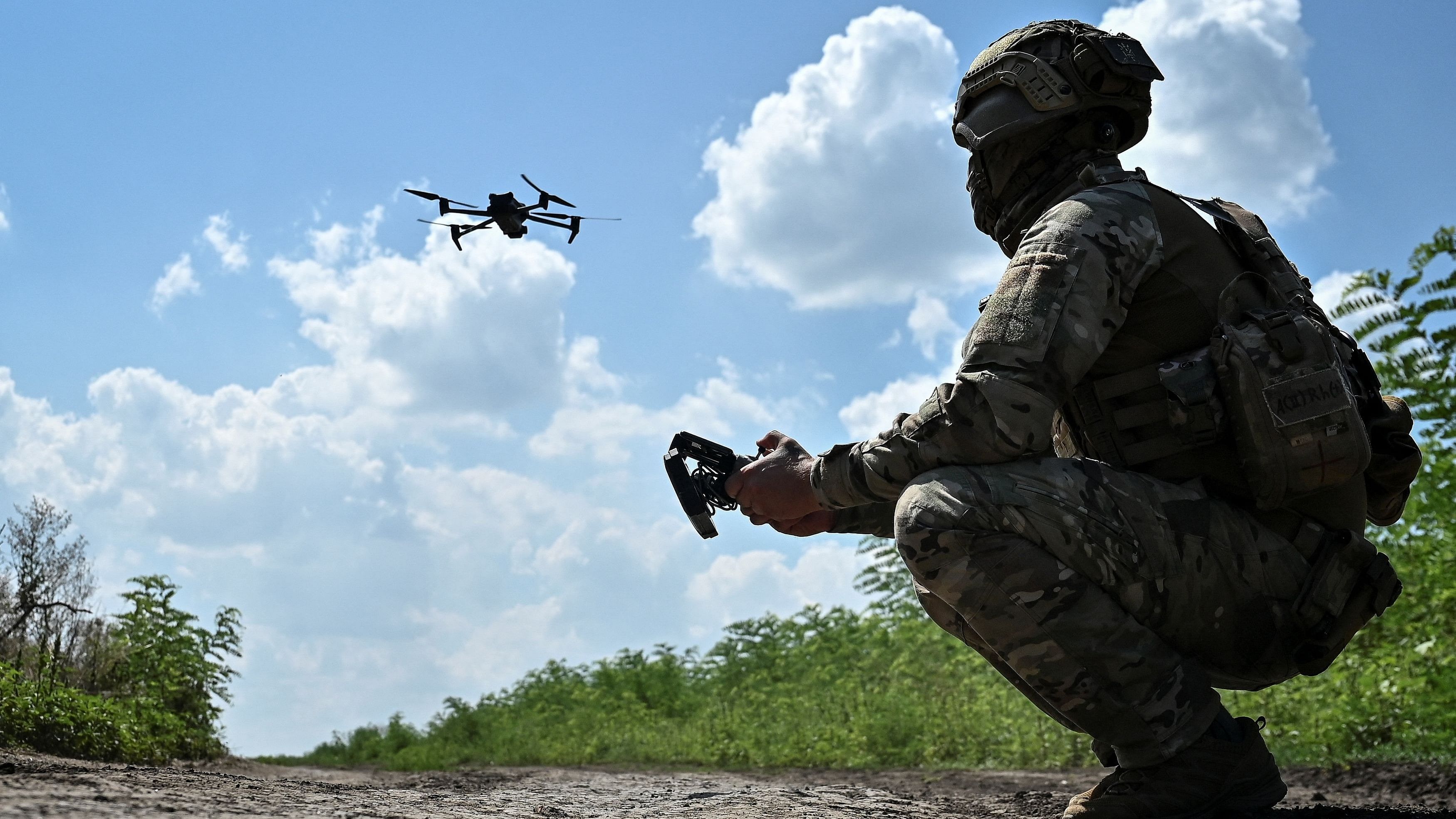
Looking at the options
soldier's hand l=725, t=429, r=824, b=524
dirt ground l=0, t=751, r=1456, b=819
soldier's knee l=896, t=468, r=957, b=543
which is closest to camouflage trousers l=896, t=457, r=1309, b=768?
soldier's knee l=896, t=468, r=957, b=543

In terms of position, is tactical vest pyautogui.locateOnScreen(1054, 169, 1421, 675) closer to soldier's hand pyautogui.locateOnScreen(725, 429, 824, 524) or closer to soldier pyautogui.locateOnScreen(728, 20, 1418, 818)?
soldier pyautogui.locateOnScreen(728, 20, 1418, 818)

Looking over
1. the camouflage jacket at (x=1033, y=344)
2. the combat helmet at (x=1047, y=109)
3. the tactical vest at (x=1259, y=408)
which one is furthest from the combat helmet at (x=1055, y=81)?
the camouflage jacket at (x=1033, y=344)

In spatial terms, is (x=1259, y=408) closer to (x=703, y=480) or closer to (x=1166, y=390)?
(x=1166, y=390)

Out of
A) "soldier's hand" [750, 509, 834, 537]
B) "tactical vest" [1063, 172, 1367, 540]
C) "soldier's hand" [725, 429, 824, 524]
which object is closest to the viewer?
"tactical vest" [1063, 172, 1367, 540]

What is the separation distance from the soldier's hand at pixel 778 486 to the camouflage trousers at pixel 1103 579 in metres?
0.36

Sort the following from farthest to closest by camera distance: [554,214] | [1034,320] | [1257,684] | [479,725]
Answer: [479,725] → [554,214] → [1257,684] → [1034,320]

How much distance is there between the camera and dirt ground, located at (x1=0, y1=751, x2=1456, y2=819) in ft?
8.84

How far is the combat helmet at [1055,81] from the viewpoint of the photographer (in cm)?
312

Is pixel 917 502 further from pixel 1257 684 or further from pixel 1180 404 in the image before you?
pixel 1257 684

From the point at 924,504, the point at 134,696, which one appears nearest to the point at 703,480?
the point at 924,504

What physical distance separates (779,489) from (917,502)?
1.67 ft

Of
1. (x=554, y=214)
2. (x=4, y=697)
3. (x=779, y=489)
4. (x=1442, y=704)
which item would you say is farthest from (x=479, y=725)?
(x=779, y=489)

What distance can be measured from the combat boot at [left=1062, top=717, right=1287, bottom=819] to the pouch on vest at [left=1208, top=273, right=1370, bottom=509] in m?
0.66

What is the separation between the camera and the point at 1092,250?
275 centimetres
